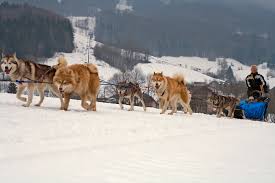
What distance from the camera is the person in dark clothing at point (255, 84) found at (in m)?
15.1

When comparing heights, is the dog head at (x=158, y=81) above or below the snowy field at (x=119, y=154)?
above

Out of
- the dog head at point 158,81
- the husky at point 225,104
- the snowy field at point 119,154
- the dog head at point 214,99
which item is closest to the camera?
the snowy field at point 119,154

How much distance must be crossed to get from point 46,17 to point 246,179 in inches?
6218

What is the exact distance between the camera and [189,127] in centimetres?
938

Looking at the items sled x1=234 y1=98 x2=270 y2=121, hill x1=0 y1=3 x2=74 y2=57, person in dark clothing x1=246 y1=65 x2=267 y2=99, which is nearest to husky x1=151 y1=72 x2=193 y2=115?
sled x1=234 y1=98 x2=270 y2=121

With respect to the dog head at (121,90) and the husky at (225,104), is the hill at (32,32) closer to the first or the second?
the dog head at (121,90)

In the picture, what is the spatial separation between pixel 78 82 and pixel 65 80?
0.44 metres

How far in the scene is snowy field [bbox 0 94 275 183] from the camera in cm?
405

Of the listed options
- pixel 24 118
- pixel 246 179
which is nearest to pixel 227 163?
pixel 246 179

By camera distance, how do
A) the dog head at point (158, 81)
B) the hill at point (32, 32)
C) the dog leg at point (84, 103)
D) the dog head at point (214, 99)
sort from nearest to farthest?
the dog leg at point (84, 103), the dog head at point (158, 81), the dog head at point (214, 99), the hill at point (32, 32)

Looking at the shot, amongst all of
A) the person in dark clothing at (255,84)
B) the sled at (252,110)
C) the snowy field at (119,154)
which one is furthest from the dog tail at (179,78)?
the snowy field at (119,154)

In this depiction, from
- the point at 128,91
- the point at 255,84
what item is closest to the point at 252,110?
the point at 255,84

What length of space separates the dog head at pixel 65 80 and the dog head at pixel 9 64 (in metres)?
1.37

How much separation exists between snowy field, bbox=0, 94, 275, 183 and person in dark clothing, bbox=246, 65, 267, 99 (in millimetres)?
7643
